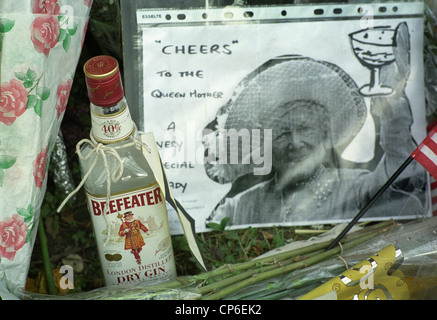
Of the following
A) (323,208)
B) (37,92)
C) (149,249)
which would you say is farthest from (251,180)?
(37,92)

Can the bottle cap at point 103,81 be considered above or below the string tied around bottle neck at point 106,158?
above

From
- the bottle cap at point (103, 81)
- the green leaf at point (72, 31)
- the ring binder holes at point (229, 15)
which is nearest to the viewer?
the bottle cap at point (103, 81)

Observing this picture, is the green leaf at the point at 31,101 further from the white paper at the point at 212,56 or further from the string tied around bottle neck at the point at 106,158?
the white paper at the point at 212,56

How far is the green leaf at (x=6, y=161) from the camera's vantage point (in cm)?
68

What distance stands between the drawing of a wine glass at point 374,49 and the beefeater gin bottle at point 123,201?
45 centimetres

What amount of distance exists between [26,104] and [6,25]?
106 mm

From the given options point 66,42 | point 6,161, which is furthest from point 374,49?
point 6,161

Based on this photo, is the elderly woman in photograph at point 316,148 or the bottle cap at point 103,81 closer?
the bottle cap at point 103,81

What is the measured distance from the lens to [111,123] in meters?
0.71

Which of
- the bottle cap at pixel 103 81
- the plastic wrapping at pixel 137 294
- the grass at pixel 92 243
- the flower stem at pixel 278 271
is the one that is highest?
the bottle cap at pixel 103 81

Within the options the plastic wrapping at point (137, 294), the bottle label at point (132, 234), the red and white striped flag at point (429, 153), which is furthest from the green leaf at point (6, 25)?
the red and white striped flag at point (429, 153)

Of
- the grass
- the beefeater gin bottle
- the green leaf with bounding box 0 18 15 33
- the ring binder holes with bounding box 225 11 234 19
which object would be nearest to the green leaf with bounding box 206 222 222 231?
the grass

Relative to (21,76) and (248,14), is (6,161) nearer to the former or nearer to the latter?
(21,76)
